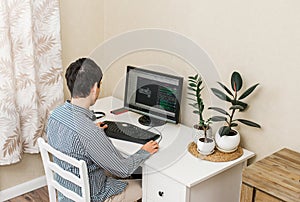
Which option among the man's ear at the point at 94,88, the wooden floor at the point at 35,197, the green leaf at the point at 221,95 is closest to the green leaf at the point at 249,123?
the green leaf at the point at 221,95

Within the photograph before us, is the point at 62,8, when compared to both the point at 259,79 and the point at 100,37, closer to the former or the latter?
the point at 100,37

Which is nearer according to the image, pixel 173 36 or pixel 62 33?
pixel 173 36

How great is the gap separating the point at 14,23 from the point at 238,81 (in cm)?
142

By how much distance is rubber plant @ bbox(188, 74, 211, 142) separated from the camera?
219cm

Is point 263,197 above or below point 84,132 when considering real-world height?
below

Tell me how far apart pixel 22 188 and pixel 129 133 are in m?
1.09

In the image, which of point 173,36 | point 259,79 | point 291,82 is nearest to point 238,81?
point 259,79

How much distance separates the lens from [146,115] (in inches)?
103

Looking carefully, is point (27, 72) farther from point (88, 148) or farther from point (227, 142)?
point (227, 142)

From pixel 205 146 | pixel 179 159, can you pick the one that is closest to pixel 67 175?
pixel 179 159

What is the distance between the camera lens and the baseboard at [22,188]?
2840 millimetres

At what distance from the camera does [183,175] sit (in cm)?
193

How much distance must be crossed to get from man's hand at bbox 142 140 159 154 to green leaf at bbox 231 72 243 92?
52 centimetres

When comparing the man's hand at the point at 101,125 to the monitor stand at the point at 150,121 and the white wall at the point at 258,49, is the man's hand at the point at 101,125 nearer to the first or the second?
the monitor stand at the point at 150,121
